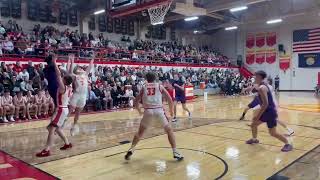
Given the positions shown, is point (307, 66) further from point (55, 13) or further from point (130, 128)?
point (130, 128)

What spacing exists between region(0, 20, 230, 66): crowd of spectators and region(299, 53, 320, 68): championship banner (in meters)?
7.68

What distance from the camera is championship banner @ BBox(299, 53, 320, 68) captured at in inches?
1083

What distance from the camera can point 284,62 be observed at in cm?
2953

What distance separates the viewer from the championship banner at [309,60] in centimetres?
2752

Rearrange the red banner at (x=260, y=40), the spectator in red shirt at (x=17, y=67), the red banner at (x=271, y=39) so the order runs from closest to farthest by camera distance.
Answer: the spectator in red shirt at (x=17, y=67)
the red banner at (x=271, y=39)
the red banner at (x=260, y=40)

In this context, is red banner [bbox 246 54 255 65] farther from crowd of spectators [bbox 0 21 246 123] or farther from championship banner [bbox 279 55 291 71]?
crowd of spectators [bbox 0 21 246 123]

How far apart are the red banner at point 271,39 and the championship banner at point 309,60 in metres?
2.90

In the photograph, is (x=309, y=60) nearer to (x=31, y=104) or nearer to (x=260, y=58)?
(x=260, y=58)

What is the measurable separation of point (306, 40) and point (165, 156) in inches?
1038

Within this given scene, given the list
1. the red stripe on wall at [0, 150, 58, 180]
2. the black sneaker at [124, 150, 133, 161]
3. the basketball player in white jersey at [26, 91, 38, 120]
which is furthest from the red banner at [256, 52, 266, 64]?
the red stripe on wall at [0, 150, 58, 180]

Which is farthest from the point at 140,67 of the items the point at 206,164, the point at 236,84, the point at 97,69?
the point at 206,164

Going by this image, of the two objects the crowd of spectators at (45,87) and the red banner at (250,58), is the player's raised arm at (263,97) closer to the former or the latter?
the crowd of spectators at (45,87)

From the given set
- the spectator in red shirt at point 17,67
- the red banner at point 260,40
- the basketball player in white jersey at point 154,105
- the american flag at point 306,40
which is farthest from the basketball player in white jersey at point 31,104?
the red banner at point 260,40

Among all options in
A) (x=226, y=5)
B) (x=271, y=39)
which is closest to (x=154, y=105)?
(x=226, y=5)
